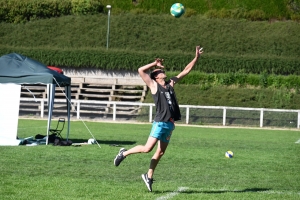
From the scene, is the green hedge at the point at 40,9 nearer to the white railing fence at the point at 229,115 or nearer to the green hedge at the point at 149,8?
the green hedge at the point at 149,8

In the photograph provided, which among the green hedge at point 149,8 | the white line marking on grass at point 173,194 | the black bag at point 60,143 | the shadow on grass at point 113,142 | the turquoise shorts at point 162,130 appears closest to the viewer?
the white line marking on grass at point 173,194

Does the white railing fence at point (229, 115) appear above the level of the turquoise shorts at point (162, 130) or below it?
below

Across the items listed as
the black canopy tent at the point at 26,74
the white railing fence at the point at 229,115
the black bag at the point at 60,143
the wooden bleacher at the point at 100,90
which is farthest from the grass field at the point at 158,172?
the wooden bleacher at the point at 100,90

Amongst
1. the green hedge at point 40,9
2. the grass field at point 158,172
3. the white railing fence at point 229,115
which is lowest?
the white railing fence at point 229,115

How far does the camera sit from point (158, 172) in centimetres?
1373

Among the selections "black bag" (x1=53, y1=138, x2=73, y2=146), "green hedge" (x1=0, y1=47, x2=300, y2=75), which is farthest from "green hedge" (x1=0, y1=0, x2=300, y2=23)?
"black bag" (x1=53, y1=138, x2=73, y2=146)

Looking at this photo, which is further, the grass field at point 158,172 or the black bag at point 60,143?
the black bag at point 60,143

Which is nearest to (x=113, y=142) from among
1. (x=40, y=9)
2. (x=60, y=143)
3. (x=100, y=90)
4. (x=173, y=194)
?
(x=60, y=143)

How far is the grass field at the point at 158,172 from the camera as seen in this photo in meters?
10.7

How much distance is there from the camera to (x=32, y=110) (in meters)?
36.4

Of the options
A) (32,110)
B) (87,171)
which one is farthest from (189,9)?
(87,171)

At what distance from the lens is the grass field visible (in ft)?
35.1

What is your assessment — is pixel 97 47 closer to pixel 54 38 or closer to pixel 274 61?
pixel 54 38

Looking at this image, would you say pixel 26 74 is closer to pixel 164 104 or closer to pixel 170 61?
pixel 164 104
